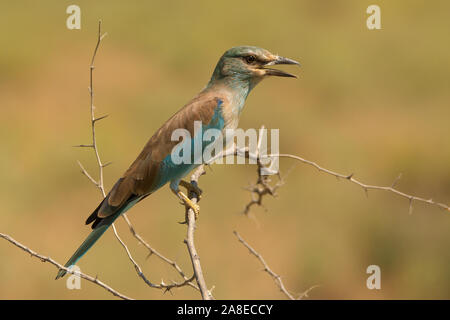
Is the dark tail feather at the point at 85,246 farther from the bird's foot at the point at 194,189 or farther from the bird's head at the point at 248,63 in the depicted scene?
the bird's head at the point at 248,63

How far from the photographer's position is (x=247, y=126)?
10023mm

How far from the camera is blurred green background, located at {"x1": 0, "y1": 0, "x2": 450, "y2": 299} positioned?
754 centimetres

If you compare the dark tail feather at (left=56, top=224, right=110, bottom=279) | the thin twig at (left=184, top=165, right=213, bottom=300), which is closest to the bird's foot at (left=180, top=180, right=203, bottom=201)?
the thin twig at (left=184, top=165, right=213, bottom=300)

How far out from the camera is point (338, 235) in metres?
8.18

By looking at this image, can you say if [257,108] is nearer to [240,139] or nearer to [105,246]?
[105,246]

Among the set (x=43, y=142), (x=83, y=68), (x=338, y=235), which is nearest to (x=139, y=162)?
(x=338, y=235)

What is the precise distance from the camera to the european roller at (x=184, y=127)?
4051 mm

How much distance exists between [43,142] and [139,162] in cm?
595

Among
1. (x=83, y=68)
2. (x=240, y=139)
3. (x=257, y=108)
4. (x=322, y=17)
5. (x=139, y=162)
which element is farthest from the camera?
(x=322, y=17)

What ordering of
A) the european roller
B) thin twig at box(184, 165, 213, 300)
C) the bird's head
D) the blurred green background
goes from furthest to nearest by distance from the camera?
the blurred green background, the bird's head, the european roller, thin twig at box(184, 165, 213, 300)

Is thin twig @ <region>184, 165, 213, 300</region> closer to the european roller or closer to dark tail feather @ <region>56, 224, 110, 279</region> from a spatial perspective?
the european roller

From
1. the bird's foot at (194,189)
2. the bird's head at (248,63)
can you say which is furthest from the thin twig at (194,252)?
the bird's head at (248,63)

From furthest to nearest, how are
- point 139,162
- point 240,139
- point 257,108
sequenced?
point 257,108 < point 240,139 < point 139,162

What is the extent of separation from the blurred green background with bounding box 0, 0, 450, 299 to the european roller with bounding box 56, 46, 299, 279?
167 centimetres
